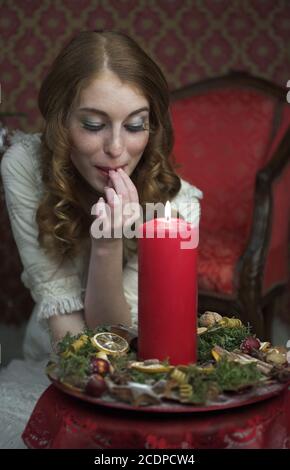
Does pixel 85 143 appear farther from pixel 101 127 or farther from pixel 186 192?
pixel 186 192

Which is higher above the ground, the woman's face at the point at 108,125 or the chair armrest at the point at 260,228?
the woman's face at the point at 108,125

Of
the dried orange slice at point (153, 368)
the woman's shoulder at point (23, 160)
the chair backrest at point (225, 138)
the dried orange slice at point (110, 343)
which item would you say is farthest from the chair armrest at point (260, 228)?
the dried orange slice at point (153, 368)

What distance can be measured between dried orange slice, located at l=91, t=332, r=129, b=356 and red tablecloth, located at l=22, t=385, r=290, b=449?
105mm

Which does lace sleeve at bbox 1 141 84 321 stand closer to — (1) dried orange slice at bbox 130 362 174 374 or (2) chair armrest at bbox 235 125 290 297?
(1) dried orange slice at bbox 130 362 174 374

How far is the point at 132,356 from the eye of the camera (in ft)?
2.84

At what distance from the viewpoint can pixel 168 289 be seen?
31.9 inches

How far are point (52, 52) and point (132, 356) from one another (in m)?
2.59

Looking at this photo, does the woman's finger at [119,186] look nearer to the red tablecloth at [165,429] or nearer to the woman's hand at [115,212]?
the woman's hand at [115,212]

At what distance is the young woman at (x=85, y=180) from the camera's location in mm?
1377

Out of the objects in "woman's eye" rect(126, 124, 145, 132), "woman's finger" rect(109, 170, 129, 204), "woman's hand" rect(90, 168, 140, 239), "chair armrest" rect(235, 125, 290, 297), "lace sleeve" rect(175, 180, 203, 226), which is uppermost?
"woman's eye" rect(126, 124, 145, 132)

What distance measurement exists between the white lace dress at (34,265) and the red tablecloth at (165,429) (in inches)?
28.0

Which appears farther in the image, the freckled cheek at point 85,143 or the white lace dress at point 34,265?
the white lace dress at point 34,265

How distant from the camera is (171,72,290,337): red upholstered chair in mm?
2590

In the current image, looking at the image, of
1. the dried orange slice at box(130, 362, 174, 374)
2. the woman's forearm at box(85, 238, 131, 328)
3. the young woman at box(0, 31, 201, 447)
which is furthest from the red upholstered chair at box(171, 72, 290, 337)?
the dried orange slice at box(130, 362, 174, 374)
